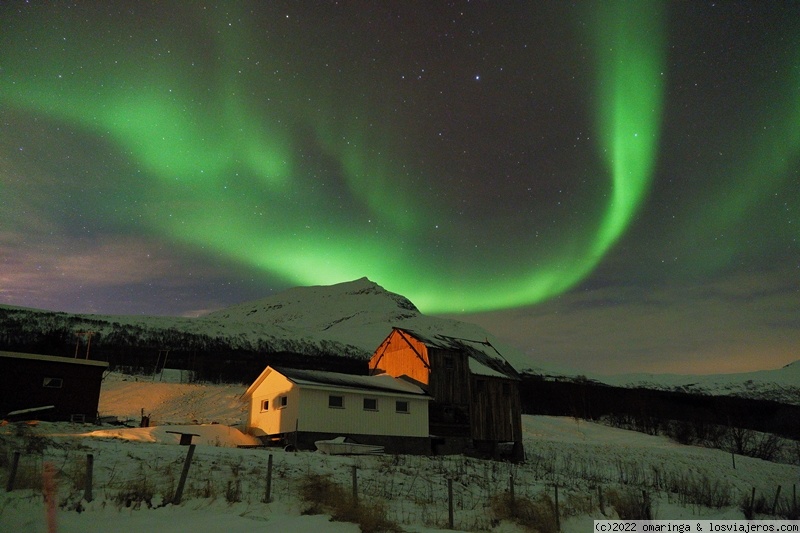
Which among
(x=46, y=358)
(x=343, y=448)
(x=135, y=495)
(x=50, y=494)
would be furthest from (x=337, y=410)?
(x=50, y=494)

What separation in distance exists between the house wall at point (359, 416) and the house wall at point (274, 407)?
0.67m

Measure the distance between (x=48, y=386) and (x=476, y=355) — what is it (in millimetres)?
26101

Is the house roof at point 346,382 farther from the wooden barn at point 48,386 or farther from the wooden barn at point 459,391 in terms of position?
the wooden barn at point 48,386

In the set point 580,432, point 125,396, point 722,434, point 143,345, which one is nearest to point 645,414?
point 722,434

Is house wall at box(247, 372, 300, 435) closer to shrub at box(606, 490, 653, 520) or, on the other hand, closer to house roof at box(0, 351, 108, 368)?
house roof at box(0, 351, 108, 368)

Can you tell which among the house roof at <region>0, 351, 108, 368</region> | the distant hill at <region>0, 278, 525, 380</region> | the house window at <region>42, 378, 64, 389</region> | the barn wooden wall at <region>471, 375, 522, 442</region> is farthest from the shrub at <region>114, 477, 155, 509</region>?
the distant hill at <region>0, 278, 525, 380</region>

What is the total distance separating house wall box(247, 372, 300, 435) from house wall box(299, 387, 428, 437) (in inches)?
26.3

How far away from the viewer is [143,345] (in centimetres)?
10638

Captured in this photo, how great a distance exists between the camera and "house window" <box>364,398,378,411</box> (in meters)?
30.9

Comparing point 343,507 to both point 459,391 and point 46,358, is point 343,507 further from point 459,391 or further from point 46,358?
point 46,358

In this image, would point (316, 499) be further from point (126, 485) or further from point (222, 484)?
point (126, 485)

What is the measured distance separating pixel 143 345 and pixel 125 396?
53.2 metres

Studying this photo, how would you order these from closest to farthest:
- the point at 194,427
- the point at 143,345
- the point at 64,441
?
1. the point at 64,441
2. the point at 194,427
3. the point at 143,345

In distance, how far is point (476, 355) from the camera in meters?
40.0
